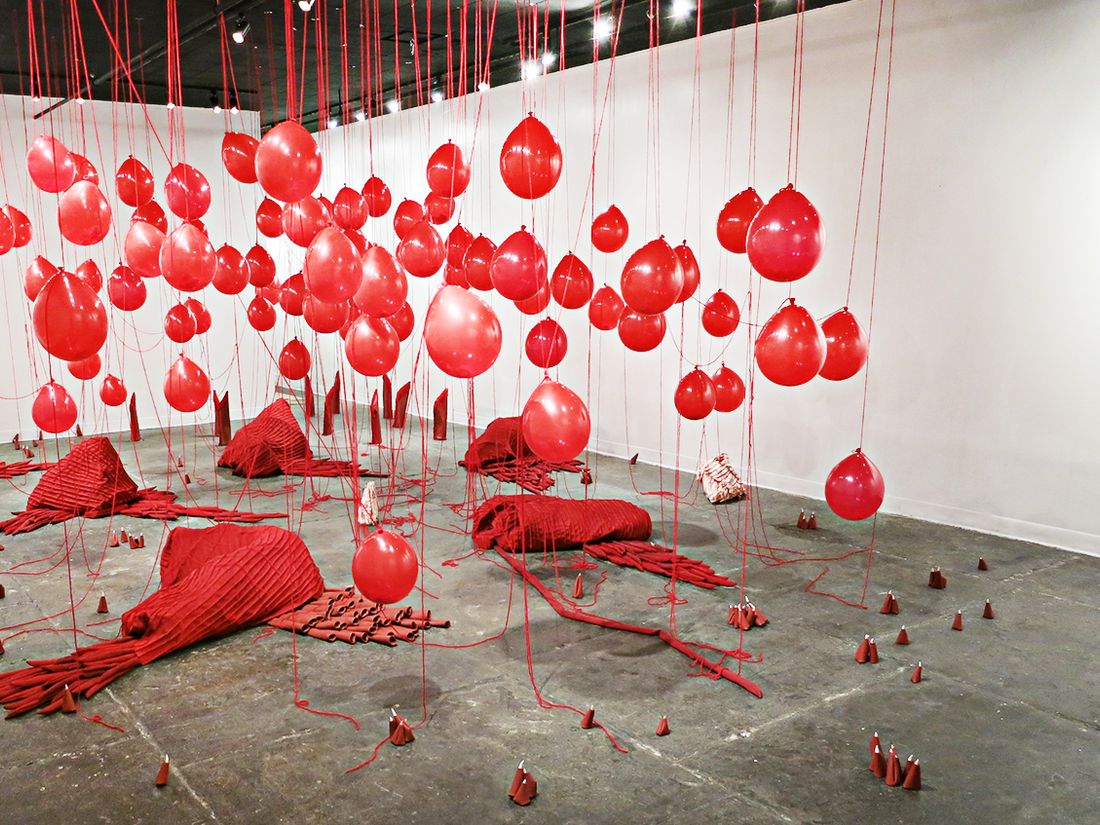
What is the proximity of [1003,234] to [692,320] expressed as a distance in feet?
8.85

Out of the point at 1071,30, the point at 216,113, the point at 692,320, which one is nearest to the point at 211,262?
the point at 692,320

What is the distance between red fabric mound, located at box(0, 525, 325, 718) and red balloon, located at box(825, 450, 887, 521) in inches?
106

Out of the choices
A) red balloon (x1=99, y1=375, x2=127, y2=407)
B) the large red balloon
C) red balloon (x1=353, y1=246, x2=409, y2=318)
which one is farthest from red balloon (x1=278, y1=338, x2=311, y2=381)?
the large red balloon

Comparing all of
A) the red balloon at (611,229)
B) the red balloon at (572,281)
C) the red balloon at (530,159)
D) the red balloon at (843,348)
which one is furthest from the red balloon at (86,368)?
the red balloon at (843,348)

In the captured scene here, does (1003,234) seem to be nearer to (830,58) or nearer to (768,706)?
(830,58)

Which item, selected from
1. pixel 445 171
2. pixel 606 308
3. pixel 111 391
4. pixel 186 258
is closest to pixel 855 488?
pixel 606 308

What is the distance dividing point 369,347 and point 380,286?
0.94 ft

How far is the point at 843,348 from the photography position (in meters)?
4.35

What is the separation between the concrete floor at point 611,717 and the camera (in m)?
2.97

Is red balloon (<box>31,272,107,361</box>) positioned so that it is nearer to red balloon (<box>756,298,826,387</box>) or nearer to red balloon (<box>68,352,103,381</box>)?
red balloon (<box>68,352,103,381</box>)

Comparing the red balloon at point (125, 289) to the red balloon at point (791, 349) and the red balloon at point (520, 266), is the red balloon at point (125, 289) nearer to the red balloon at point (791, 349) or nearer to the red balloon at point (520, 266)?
the red balloon at point (520, 266)

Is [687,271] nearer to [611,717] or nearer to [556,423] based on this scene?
[556,423]

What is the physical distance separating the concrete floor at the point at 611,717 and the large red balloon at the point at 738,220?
1.88 meters

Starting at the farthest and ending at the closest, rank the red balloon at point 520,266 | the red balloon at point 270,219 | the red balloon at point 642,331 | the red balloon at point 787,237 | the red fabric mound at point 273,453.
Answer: the red fabric mound at point 273,453 → the red balloon at point 270,219 → the red balloon at point 642,331 → the red balloon at point 520,266 → the red balloon at point 787,237
